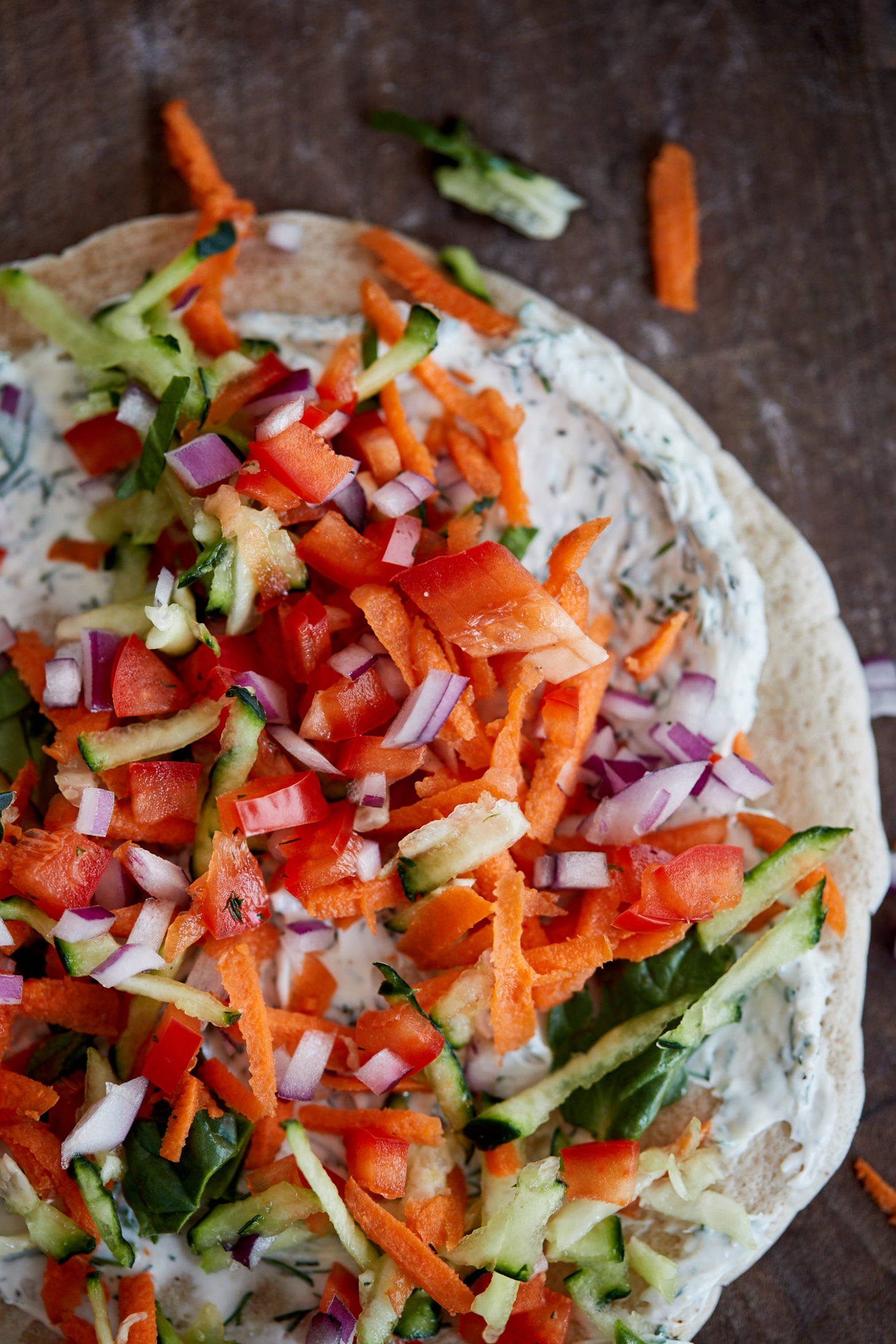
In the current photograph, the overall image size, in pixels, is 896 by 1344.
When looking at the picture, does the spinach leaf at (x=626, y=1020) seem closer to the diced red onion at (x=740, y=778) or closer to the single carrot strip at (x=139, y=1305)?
the diced red onion at (x=740, y=778)

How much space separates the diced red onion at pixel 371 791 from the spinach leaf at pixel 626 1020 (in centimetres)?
65

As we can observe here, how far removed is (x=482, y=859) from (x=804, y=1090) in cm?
96

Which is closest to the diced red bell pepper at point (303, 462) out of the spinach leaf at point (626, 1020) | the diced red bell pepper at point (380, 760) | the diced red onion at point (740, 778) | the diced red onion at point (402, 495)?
the diced red onion at point (402, 495)

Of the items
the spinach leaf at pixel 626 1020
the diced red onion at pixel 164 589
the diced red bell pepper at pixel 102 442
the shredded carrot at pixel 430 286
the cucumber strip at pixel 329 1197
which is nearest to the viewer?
the cucumber strip at pixel 329 1197

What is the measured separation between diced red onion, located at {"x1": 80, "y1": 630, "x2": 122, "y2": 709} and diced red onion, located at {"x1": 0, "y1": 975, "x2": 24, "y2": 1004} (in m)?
0.60

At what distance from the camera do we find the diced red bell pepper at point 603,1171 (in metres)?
2.22

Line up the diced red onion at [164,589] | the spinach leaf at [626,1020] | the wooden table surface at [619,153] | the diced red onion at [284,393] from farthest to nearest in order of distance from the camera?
the wooden table surface at [619,153], the diced red onion at [284,393], the spinach leaf at [626,1020], the diced red onion at [164,589]

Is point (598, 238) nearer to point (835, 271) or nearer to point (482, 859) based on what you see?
point (835, 271)

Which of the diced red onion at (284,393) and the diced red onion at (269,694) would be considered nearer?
the diced red onion at (269,694)

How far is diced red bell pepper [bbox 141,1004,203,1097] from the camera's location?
2197 millimetres

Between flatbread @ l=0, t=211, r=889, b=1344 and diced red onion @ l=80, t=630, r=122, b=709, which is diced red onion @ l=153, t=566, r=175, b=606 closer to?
diced red onion @ l=80, t=630, r=122, b=709

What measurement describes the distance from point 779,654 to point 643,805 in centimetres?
81

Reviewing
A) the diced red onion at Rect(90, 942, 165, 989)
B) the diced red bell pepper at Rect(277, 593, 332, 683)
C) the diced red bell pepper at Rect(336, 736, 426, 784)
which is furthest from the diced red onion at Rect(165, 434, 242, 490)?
the diced red onion at Rect(90, 942, 165, 989)

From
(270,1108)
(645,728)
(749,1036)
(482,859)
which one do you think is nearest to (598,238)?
(645,728)
